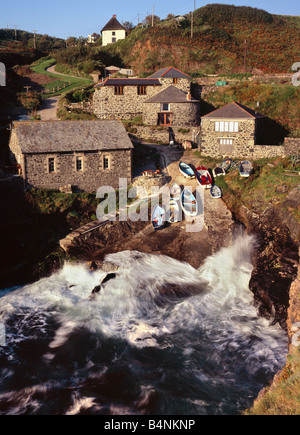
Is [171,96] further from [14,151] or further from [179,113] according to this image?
[14,151]

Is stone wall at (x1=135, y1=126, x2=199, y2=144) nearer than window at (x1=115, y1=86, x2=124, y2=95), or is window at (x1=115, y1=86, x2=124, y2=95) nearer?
stone wall at (x1=135, y1=126, x2=199, y2=144)

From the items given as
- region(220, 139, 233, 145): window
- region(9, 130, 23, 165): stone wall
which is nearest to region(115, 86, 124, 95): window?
region(220, 139, 233, 145): window

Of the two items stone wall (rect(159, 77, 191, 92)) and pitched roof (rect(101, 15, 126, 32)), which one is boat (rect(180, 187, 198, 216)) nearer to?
stone wall (rect(159, 77, 191, 92))

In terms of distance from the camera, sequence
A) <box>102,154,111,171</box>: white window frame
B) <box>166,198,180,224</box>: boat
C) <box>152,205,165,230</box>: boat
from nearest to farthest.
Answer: <box>152,205,165,230</box>: boat
<box>166,198,180,224</box>: boat
<box>102,154,111,171</box>: white window frame

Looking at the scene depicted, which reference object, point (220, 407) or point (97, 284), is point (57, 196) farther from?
point (220, 407)

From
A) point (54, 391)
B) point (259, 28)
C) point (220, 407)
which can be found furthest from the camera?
point (259, 28)

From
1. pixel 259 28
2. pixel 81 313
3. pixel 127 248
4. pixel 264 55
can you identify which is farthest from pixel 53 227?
pixel 259 28

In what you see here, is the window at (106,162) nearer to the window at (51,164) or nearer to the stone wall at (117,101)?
the window at (51,164)
